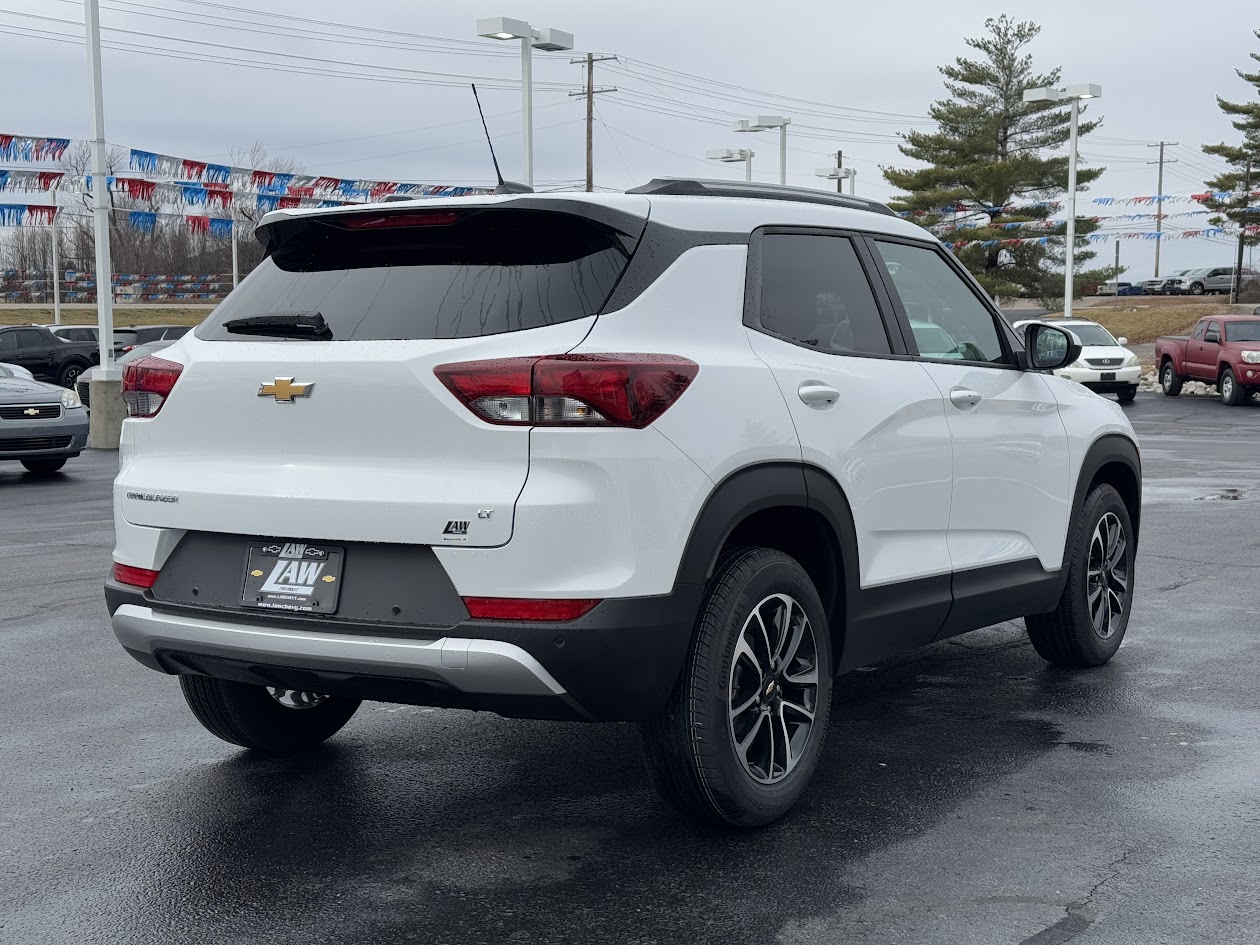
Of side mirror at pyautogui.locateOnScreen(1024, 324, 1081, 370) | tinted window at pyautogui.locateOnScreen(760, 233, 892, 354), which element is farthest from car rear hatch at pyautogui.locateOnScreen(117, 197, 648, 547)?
side mirror at pyautogui.locateOnScreen(1024, 324, 1081, 370)

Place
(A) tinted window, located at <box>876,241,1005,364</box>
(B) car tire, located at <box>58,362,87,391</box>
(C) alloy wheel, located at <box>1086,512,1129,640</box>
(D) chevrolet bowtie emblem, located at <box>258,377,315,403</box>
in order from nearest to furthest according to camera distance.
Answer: (D) chevrolet bowtie emblem, located at <box>258,377,315,403</box>
(A) tinted window, located at <box>876,241,1005,364</box>
(C) alloy wheel, located at <box>1086,512,1129,640</box>
(B) car tire, located at <box>58,362,87,391</box>

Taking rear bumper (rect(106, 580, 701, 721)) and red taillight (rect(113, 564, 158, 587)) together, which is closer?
rear bumper (rect(106, 580, 701, 721))

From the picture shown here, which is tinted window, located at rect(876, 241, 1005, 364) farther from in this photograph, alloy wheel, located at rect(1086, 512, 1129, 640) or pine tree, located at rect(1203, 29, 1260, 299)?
pine tree, located at rect(1203, 29, 1260, 299)

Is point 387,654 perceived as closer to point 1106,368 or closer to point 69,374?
point 1106,368

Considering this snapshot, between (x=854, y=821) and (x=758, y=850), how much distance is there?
0.39 meters

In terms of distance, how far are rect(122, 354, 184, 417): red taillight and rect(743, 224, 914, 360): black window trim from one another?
5.51 feet

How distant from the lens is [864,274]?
16.6 ft

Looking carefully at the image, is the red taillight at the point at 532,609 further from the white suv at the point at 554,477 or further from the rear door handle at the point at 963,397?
the rear door handle at the point at 963,397

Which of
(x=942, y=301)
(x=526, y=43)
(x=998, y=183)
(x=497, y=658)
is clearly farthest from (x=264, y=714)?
(x=998, y=183)

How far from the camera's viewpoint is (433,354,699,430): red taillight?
375 cm

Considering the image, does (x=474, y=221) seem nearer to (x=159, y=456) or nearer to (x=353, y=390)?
(x=353, y=390)

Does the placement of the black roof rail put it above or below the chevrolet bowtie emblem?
above

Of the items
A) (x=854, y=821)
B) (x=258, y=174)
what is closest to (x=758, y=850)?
(x=854, y=821)

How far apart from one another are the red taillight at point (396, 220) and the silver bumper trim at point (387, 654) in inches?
45.5
